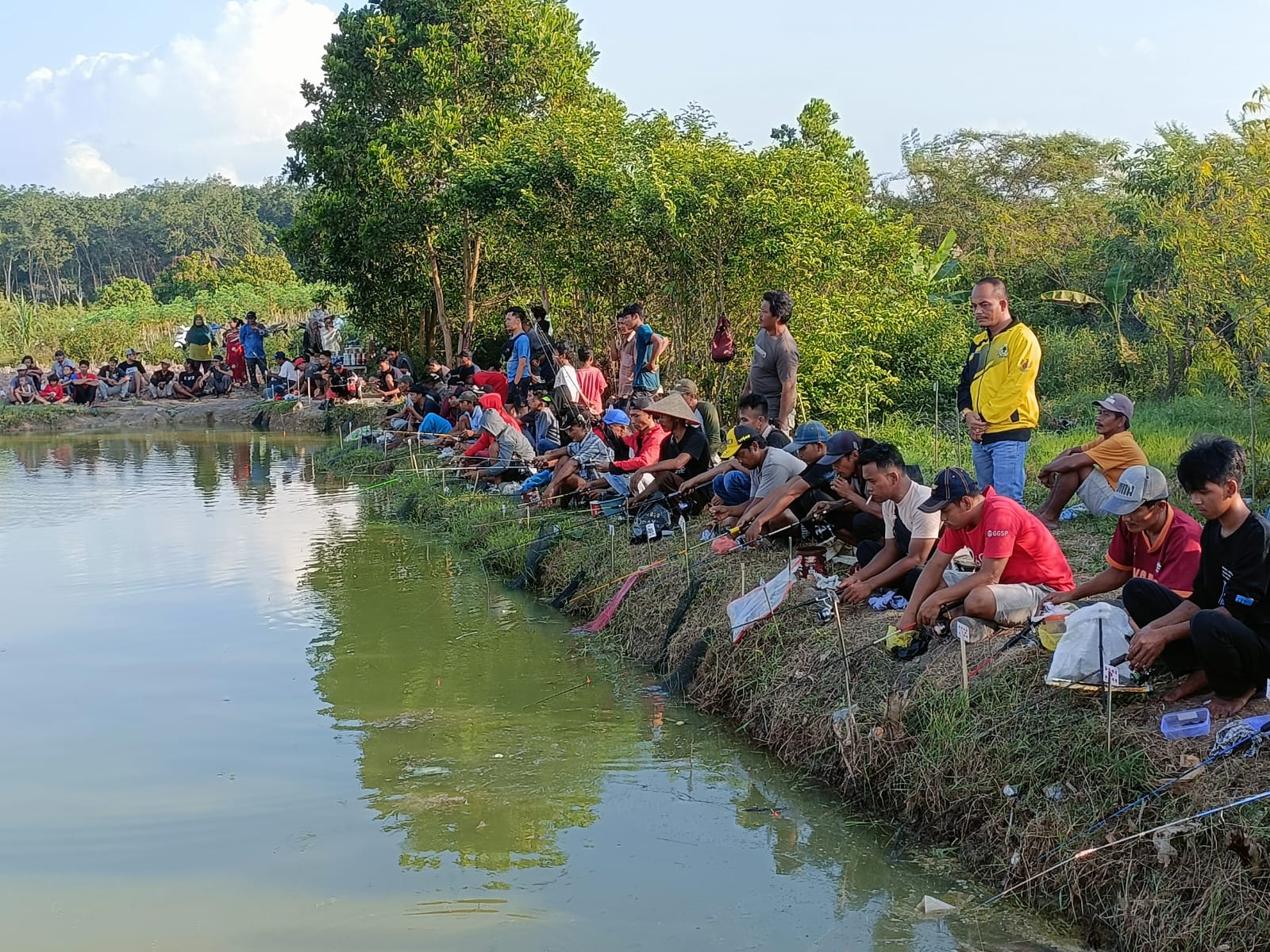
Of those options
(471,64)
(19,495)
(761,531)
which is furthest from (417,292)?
(761,531)

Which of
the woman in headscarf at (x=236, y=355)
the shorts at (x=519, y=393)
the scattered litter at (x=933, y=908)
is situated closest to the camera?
the scattered litter at (x=933, y=908)

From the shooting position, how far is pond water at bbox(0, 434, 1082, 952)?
14.1 feet

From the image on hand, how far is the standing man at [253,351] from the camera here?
24.8 metres

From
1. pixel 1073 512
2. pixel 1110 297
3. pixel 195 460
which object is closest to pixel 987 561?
pixel 1073 512

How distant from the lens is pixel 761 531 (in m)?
7.25

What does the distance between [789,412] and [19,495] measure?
404 inches

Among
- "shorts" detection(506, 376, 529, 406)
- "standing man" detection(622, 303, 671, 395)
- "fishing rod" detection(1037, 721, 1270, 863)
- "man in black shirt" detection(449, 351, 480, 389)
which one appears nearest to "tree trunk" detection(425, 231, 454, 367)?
"man in black shirt" detection(449, 351, 480, 389)

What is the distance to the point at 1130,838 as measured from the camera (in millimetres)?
3797

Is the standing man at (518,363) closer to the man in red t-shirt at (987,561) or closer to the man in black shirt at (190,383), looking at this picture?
the man in red t-shirt at (987,561)

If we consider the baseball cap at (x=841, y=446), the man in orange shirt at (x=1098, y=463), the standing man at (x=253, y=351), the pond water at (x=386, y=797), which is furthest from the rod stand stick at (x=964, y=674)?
the standing man at (x=253, y=351)

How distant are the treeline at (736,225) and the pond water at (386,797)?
495cm

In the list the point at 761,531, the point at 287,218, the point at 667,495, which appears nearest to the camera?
the point at 761,531

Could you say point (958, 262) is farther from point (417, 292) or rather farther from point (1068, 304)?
point (417, 292)

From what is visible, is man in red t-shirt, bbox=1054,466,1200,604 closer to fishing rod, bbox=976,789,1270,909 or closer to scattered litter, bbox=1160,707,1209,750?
scattered litter, bbox=1160,707,1209,750
